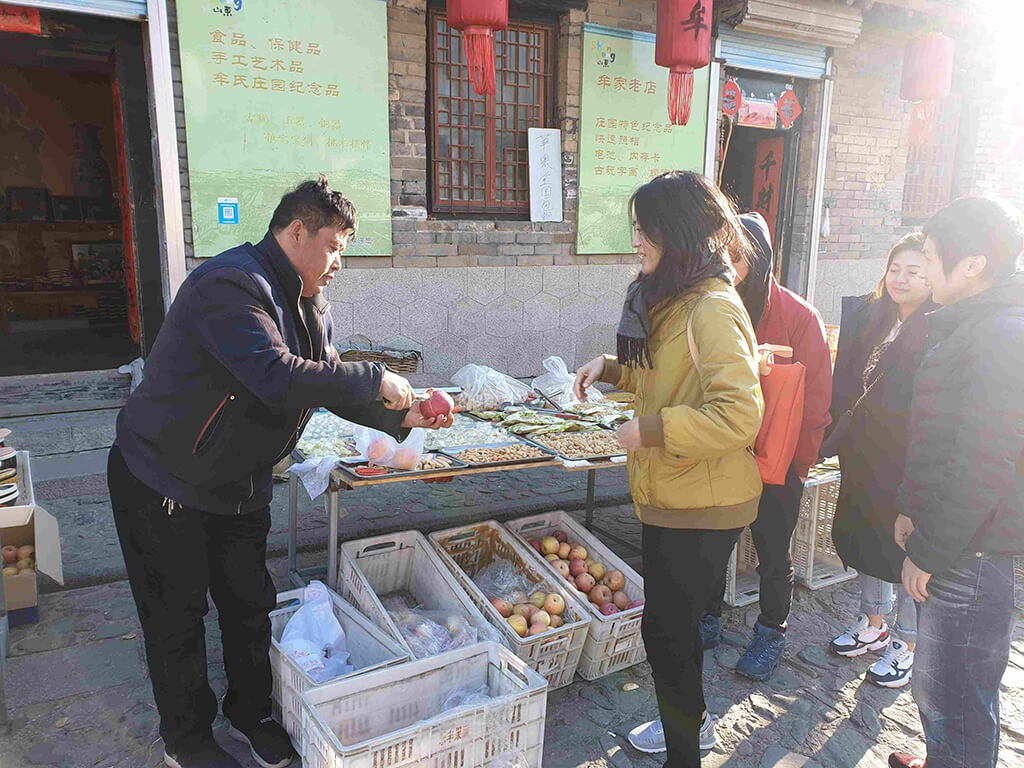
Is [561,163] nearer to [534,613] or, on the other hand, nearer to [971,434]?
[534,613]

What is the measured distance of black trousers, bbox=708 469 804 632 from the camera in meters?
3.07

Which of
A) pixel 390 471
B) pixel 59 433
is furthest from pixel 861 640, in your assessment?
pixel 59 433

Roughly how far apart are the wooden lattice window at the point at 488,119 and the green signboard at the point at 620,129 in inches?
17.7

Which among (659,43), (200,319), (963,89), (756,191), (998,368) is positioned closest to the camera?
(998,368)

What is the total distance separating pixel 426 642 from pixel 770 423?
159cm

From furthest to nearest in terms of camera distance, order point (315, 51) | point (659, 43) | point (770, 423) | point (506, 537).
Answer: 1. point (659, 43)
2. point (315, 51)
3. point (506, 537)
4. point (770, 423)

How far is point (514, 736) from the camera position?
2365 millimetres

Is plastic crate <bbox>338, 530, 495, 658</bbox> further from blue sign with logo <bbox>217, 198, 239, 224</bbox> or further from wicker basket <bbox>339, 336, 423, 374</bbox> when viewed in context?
blue sign with logo <bbox>217, 198, 239, 224</bbox>

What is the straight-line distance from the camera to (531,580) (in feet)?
11.3

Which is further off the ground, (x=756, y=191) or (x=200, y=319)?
(x=756, y=191)

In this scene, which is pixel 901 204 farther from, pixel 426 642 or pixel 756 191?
pixel 426 642

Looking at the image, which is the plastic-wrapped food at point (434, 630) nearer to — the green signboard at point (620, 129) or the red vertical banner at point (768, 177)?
the green signboard at point (620, 129)

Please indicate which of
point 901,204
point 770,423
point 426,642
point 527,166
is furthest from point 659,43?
point 426,642

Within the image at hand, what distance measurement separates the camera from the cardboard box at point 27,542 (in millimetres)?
3084
